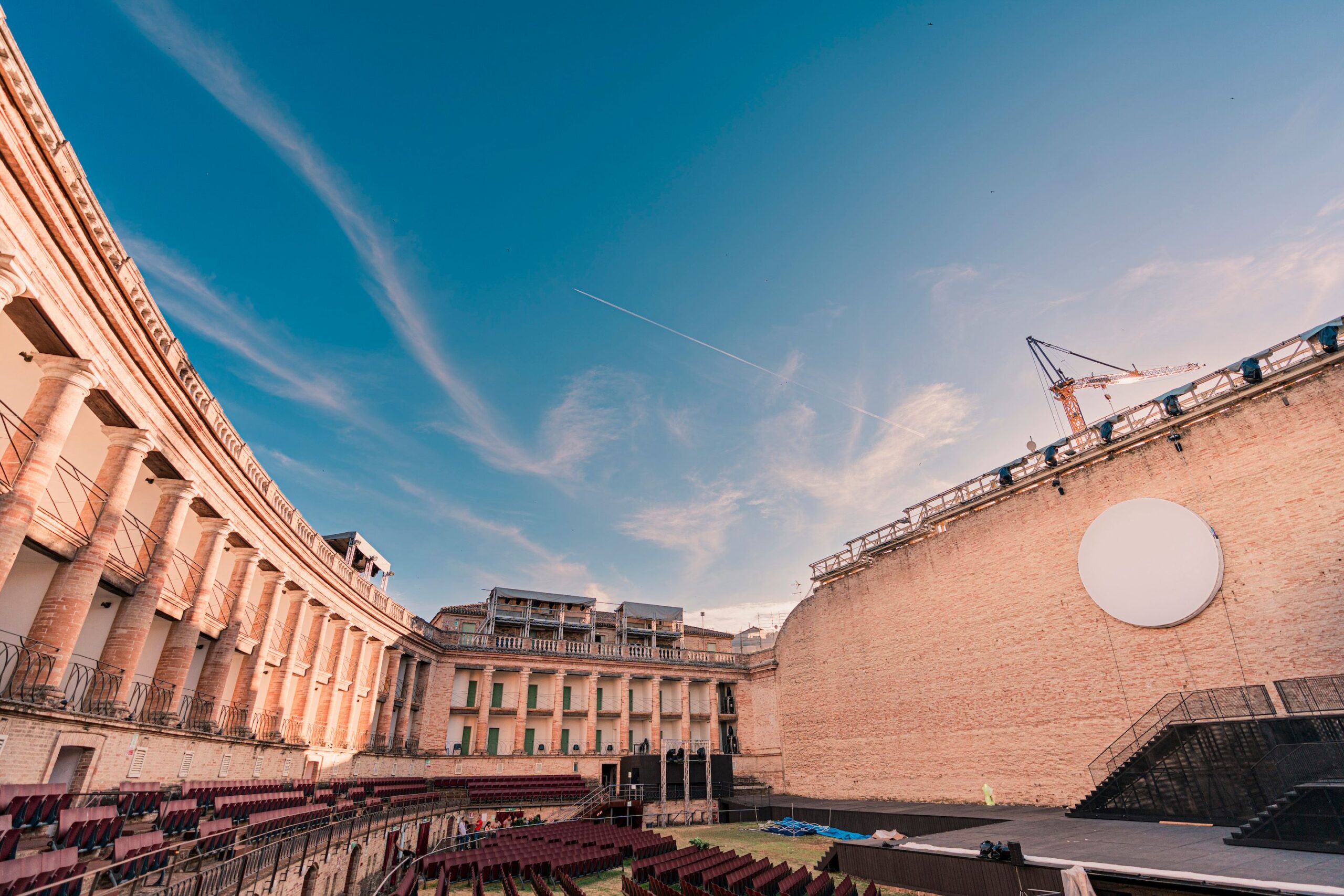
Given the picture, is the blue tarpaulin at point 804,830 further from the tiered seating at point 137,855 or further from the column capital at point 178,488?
the column capital at point 178,488

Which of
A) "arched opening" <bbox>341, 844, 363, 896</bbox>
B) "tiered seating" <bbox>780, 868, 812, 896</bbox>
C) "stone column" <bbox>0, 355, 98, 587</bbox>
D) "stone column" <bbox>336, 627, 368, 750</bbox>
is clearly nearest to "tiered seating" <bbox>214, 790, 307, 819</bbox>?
"arched opening" <bbox>341, 844, 363, 896</bbox>

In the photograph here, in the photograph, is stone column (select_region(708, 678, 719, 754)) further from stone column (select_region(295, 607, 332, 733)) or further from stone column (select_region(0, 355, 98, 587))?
stone column (select_region(0, 355, 98, 587))

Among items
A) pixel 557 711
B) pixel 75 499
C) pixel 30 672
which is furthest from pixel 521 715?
pixel 30 672

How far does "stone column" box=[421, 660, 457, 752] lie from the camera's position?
35750 millimetres

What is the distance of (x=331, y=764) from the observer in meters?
26.2

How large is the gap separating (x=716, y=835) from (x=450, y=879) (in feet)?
46.6

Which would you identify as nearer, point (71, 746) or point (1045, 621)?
point (71, 746)

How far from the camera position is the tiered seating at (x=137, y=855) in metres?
8.36

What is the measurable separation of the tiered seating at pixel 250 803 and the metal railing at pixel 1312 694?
84.6 feet

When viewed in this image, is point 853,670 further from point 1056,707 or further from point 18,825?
point 18,825

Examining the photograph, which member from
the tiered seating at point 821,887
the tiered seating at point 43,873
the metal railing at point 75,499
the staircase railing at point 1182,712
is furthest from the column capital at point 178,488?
the staircase railing at point 1182,712

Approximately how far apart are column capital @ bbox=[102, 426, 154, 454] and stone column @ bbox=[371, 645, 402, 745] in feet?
68.5

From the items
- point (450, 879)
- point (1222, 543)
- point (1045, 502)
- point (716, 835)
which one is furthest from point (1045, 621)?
point (450, 879)

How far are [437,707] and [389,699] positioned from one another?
Result: 15.7ft
